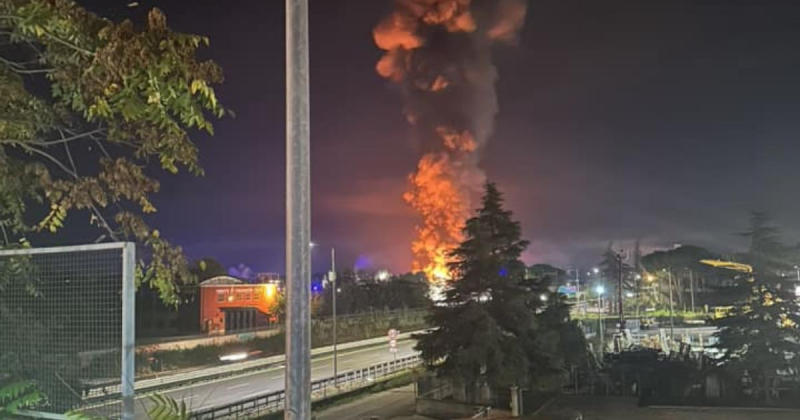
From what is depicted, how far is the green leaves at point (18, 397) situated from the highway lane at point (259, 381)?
1548cm

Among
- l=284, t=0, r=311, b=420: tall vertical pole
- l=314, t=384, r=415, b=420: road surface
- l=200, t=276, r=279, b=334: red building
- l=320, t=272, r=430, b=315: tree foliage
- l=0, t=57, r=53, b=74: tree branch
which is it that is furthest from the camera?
l=320, t=272, r=430, b=315: tree foliage

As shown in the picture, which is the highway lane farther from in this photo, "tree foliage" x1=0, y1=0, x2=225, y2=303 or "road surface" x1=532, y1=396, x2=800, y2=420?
"tree foliage" x1=0, y1=0, x2=225, y2=303

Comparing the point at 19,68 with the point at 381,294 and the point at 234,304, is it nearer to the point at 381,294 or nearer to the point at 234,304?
the point at 234,304

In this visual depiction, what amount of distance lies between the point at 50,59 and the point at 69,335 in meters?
2.39

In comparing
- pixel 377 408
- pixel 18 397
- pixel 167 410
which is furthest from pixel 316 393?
pixel 167 410

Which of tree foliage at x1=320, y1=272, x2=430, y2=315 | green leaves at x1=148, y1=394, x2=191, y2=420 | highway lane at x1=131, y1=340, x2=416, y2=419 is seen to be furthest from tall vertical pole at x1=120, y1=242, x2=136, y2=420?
tree foliage at x1=320, y1=272, x2=430, y2=315

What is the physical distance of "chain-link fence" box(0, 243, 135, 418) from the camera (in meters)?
5.18

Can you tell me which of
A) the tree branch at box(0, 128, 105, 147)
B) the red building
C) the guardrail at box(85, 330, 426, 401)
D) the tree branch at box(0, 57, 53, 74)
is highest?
the tree branch at box(0, 57, 53, 74)

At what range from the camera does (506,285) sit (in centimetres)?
2898

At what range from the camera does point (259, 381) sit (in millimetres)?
38594

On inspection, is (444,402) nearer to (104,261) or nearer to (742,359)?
(742,359)

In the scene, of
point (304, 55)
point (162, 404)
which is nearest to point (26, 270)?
point (162, 404)

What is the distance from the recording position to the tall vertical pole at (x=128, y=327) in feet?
15.1

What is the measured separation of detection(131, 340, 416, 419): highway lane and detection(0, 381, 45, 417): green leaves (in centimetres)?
1548
